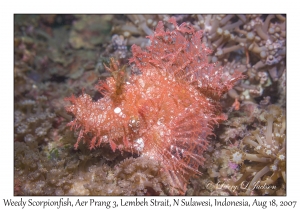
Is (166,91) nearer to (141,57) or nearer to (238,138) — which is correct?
(141,57)

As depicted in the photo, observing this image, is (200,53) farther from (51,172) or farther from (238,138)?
(51,172)

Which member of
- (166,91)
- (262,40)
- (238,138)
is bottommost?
(238,138)

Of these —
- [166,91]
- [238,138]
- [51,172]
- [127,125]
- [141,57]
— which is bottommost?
[51,172]

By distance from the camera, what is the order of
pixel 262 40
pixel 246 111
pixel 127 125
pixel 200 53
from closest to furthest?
pixel 127 125, pixel 200 53, pixel 246 111, pixel 262 40

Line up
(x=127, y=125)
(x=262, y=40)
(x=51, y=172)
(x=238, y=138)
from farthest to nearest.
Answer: (x=262, y=40)
(x=238, y=138)
(x=51, y=172)
(x=127, y=125)

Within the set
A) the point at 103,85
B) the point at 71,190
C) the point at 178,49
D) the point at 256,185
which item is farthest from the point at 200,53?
the point at 71,190

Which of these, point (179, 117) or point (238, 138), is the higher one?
point (179, 117)

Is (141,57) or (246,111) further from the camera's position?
(246,111)

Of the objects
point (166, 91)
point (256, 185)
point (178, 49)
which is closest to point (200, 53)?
point (178, 49)

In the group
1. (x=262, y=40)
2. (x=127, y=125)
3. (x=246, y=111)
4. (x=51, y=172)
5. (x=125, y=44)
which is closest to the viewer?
(x=127, y=125)
